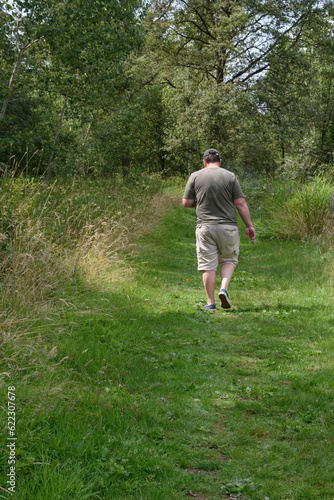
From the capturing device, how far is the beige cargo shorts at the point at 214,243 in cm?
739

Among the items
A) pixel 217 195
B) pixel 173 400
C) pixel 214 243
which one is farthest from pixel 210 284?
pixel 173 400

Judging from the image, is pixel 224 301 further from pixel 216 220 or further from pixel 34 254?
pixel 34 254

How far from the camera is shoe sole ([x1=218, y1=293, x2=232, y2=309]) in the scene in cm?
711

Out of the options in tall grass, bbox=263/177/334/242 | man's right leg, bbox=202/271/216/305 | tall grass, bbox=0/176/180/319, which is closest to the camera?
tall grass, bbox=0/176/180/319

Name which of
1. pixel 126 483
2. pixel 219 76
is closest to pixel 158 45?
pixel 219 76

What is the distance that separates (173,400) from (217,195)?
379cm

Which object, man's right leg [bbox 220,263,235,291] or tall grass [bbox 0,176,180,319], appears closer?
tall grass [bbox 0,176,180,319]

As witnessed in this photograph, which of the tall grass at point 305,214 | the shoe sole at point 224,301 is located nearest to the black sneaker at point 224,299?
the shoe sole at point 224,301

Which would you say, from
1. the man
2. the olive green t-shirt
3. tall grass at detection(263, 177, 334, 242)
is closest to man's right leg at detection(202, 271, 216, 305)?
the man

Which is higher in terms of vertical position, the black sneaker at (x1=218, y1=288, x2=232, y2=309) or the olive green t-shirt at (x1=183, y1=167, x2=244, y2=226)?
the olive green t-shirt at (x1=183, y1=167, x2=244, y2=226)

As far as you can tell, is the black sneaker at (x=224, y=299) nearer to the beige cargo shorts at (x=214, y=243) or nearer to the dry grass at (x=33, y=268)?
the beige cargo shorts at (x=214, y=243)

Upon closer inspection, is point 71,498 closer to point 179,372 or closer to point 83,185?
point 179,372

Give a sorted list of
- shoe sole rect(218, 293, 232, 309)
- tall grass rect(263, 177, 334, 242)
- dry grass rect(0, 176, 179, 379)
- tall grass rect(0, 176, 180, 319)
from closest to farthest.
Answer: dry grass rect(0, 176, 179, 379) < tall grass rect(0, 176, 180, 319) < shoe sole rect(218, 293, 232, 309) < tall grass rect(263, 177, 334, 242)

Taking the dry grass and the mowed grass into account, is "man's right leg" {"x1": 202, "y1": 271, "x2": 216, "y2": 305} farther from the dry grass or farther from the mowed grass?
the dry grass
